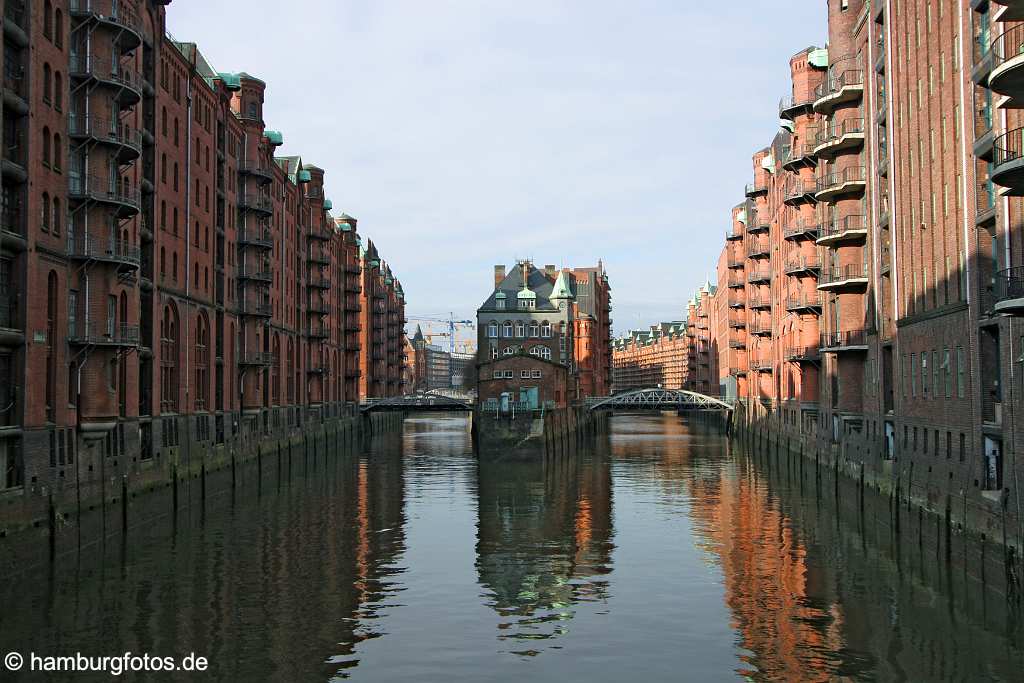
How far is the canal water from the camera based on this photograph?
78.0 feet

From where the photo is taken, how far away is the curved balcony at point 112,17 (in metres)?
40.8

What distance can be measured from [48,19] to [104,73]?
409 cm

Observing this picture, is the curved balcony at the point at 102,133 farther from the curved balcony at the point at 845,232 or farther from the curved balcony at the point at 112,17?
the curved balcony at the point at 845,232

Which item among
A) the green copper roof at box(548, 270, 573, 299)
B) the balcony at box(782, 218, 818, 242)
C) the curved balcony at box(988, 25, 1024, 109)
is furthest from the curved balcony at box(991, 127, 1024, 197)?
the green copper roof at box(548, 270, 573, 299)

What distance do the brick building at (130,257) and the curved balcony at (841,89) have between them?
36191 mm

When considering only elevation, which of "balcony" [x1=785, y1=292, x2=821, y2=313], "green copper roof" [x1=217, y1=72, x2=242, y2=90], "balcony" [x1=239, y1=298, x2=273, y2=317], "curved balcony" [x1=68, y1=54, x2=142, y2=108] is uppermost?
"green copper roof" [x1=217, y1=72, x2=242, y2=90]

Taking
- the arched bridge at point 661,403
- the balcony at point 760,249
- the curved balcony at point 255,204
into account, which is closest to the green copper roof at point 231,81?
the curved balcony at point 255,204

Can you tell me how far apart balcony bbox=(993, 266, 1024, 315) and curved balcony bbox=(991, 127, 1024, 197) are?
225 centimetres

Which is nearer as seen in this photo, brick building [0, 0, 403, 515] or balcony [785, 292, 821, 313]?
brick building [0, 0, 403, 515]

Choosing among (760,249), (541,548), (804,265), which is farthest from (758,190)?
(541,548)

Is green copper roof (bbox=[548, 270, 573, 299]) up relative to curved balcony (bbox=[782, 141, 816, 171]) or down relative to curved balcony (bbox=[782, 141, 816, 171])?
down

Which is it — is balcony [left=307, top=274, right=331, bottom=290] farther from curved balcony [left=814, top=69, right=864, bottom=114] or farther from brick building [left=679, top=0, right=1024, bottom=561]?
curved balcony [left=814, top=69, right=864, bottom=114]

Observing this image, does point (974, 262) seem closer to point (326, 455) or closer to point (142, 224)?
point (142, 224)

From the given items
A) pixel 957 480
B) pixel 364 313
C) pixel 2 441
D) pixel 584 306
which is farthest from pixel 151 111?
pixel 584 306
